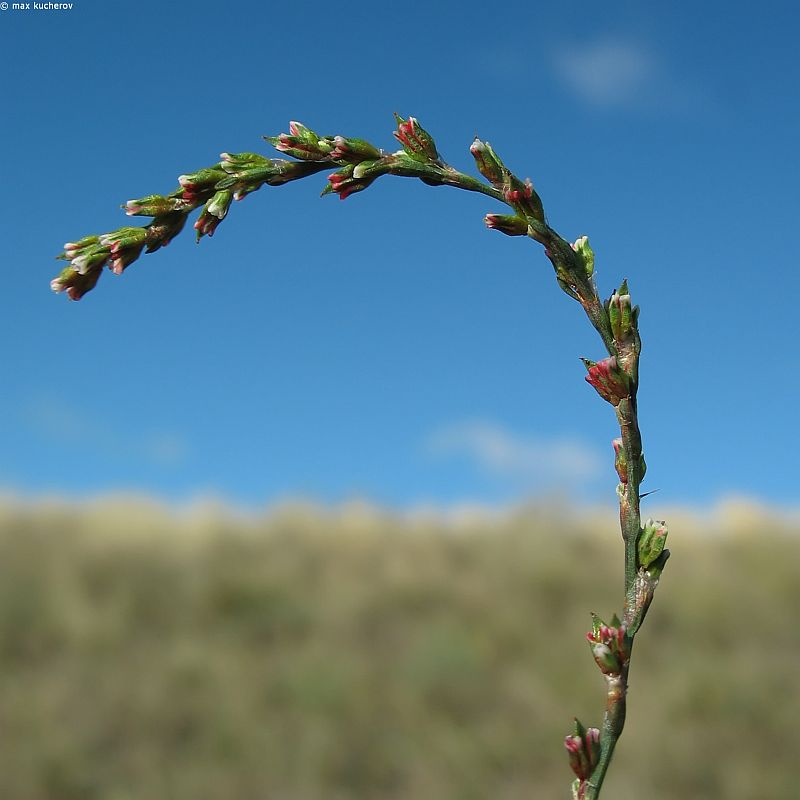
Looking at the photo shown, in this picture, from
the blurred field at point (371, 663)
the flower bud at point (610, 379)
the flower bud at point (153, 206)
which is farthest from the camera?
the blurred field at point (371, 663)

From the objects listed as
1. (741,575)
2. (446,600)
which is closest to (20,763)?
(446,600)

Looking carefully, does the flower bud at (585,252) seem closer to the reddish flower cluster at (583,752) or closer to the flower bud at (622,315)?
the flower bud at (622,315)

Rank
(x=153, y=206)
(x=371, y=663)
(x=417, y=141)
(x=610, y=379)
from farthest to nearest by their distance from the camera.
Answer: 1. (x=371, y=663)
2. (x=153, y=206)
3. (x=417, y=141)
4. (x=610, y=379)

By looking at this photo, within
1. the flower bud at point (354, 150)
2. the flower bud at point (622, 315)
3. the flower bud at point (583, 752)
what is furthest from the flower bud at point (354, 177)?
the flower bud at point (583, 752)

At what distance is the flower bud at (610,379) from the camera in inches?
42.8

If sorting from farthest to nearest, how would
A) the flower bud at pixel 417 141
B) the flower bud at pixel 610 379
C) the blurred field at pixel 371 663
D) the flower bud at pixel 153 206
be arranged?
the blurred field at pixel 371 663, the flower bud at pixel 153 206, the flower bud at pixel 417 141, the flower bud at pixel 610 379

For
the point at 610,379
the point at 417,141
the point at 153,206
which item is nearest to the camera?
the point at 610,379

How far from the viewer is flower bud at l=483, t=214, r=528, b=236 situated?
1152mm

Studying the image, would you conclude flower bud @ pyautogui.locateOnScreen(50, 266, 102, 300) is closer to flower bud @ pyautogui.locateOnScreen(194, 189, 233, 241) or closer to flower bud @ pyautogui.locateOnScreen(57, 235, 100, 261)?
flower bud @ pyautogui.locateOnScreen(57, 235, 100, 261)

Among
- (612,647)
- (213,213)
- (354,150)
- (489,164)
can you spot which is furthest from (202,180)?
(612,647)

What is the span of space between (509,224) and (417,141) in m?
0.17

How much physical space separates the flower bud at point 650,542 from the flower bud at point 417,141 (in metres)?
0.53

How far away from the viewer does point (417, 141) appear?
121 centimetres

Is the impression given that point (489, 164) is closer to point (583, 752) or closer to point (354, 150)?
point (354, 150)
